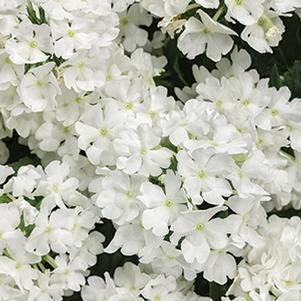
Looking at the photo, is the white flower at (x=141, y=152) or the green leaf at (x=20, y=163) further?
the green leaf at (x=20, y=163)

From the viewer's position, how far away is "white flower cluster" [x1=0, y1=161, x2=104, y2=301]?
1874mm

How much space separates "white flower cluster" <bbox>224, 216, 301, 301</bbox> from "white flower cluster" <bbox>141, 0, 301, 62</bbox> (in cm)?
39

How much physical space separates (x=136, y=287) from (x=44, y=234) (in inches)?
9.0

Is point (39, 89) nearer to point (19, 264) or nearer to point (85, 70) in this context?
point (85, 70)

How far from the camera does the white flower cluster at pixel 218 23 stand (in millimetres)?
1986

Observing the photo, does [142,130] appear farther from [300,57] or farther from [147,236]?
[300,57]

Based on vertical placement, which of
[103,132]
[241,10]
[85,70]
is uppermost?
[241,10]

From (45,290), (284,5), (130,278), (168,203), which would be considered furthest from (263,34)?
(45,290)

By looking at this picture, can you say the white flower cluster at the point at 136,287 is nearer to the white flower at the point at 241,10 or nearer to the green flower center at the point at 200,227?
the green flower center at the point at 200,227

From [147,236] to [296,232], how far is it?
14.4 inches

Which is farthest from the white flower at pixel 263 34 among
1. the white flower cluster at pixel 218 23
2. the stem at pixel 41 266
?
the stem at pixel 41 266

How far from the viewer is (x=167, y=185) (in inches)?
72.7

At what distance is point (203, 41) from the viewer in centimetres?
205

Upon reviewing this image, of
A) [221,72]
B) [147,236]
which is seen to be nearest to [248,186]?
[147,236]
